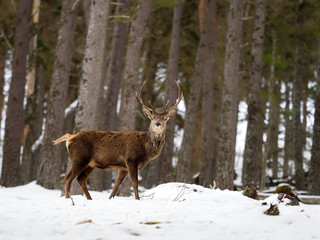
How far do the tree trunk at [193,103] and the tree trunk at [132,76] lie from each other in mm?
6351

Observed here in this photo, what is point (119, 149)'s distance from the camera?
6.90 m

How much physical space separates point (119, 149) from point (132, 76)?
4.41 metres

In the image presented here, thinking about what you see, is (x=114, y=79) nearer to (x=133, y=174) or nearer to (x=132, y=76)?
(x=132, y=76)

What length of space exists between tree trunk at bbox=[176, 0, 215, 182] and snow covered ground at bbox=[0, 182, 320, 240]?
11.5 meters

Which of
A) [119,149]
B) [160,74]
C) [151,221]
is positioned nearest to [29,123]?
[160,74]

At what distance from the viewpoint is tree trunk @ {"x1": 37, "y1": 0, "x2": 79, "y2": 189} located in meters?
12.7

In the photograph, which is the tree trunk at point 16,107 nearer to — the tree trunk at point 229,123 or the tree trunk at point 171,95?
the tree trunk at point 171,95

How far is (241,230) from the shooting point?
4.23m

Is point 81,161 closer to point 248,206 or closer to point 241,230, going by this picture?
point 248,206

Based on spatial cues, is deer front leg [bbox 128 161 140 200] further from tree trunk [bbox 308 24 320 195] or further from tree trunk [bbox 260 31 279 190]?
tree trunk [bbox 260 31 279 190]

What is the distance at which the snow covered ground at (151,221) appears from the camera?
394 cm

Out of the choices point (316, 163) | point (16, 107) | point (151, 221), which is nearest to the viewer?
point (151, 221)

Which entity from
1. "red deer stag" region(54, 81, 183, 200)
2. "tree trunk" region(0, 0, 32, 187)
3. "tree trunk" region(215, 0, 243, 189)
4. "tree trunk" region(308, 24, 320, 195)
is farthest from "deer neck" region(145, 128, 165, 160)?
"tree trunk" region(308, 24, 320, 195)

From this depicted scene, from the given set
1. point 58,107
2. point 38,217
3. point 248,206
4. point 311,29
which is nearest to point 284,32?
point 311,29
